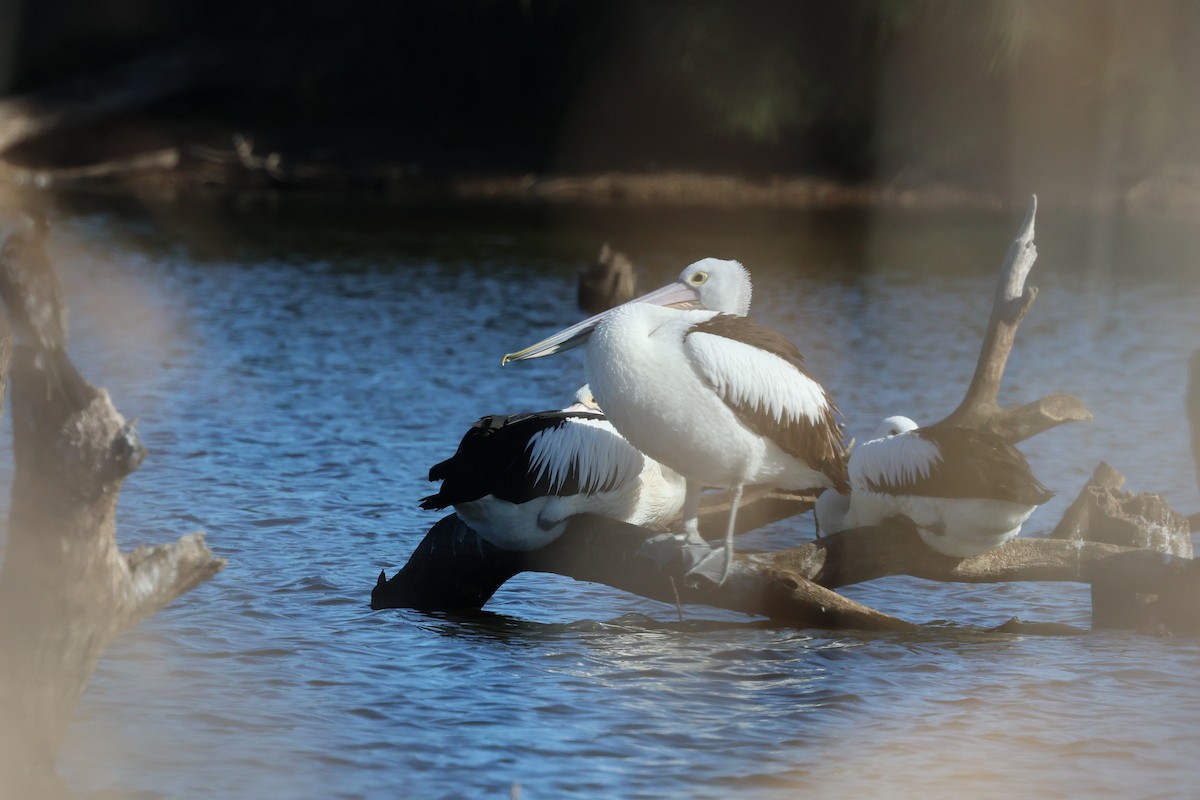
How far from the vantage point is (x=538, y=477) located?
543 cm

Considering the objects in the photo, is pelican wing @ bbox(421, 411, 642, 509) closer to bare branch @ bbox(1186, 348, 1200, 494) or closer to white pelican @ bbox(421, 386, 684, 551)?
white pelican @ bbox(421, 386, 684, 551)

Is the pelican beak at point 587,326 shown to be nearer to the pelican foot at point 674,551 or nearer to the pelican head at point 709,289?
the pelican head at point 709,289

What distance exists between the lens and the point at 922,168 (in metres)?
23.3

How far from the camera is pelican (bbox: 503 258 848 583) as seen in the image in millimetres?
5230

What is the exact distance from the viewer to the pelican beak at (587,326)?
5.67 metres

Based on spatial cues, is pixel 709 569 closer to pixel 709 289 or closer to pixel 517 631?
→ pixel 517 631

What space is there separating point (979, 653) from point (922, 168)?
727 inches

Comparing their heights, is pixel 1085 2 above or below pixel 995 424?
above

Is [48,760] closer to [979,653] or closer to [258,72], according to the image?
[979,653]

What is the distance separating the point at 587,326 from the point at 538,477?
1.97ft

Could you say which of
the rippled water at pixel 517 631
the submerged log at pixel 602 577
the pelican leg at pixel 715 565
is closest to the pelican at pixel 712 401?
the pelican leg at pixel 715 565

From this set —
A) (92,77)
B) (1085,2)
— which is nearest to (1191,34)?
(1085,2)

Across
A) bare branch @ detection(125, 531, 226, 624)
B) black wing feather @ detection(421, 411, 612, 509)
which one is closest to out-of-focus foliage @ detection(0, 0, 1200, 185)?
black wing feather @ detection(421, 411, 612, 509)

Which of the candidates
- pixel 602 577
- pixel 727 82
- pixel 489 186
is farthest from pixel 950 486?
pixel 489 186
